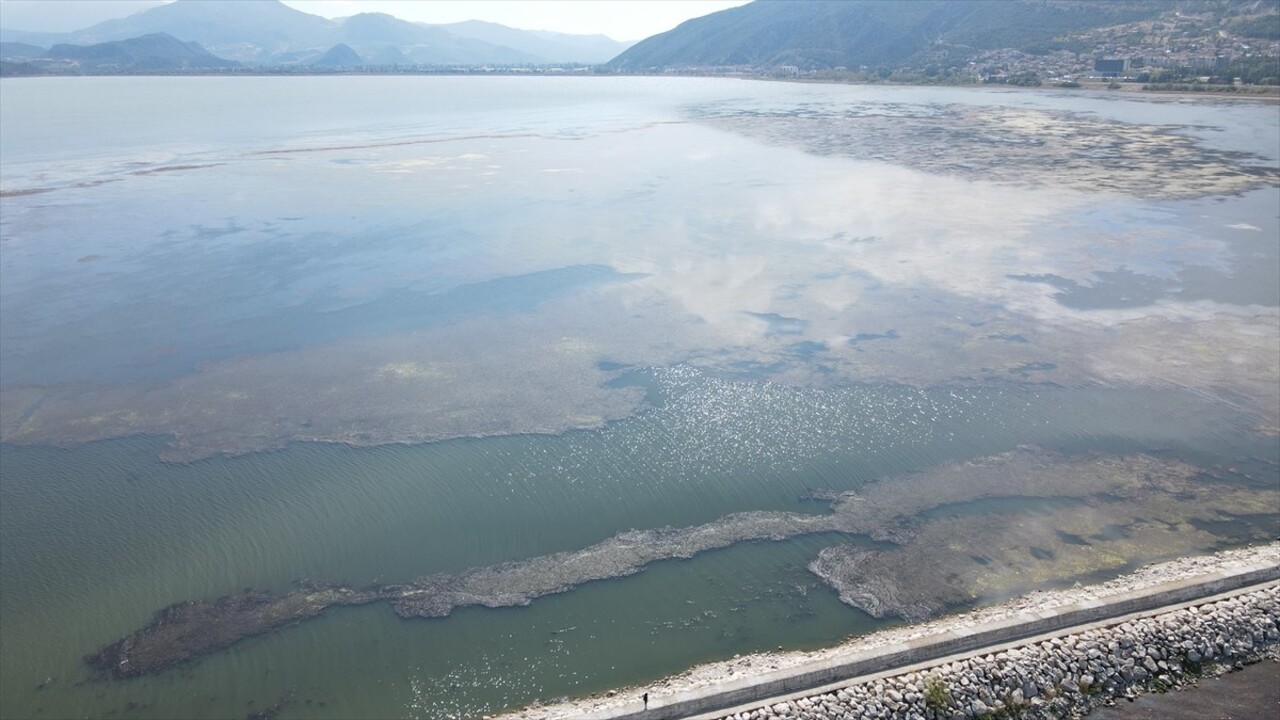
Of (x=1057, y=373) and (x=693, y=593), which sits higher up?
(x=1057, y=373)

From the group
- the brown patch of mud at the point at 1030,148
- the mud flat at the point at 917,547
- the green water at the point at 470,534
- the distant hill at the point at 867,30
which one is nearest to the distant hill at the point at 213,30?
the distant hill at the point at 867,30

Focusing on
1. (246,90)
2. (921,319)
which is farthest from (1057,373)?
(246,90)

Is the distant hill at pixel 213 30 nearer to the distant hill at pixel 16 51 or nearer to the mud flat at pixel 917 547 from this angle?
the distant hill at pixel 16 51

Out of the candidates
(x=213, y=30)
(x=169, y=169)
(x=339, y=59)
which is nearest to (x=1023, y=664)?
(x=169, y=169)

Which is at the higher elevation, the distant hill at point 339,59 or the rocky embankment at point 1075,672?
the distant hill at point 339,59

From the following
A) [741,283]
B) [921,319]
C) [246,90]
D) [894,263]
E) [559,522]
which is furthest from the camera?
[246,90]

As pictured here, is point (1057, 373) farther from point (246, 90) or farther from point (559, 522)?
point (246, 90)
